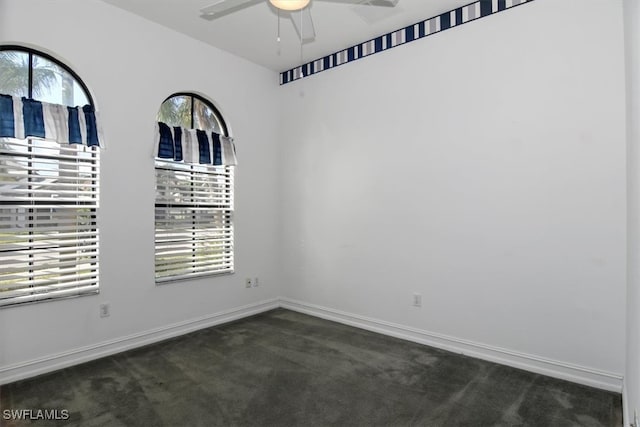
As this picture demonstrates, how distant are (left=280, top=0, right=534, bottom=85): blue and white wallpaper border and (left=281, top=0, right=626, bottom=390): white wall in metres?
0.08

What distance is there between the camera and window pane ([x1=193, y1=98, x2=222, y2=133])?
3.89 metres

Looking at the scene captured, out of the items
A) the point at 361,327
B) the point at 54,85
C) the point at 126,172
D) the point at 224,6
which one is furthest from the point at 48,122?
the point at 361,327

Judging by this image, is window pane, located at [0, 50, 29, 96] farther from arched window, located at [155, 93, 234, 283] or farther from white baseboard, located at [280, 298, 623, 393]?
white baseboard, located at [280, 298, 623, 393]

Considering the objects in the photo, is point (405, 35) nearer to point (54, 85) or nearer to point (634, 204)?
point (634, 204)

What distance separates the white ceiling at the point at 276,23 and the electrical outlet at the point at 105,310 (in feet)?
8.48

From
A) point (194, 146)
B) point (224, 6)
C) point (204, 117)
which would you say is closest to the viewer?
point (224, 6)

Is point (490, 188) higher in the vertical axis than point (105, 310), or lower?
higher

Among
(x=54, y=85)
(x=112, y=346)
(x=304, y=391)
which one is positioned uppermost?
(x=54, y=85)

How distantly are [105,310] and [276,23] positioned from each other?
302 cm

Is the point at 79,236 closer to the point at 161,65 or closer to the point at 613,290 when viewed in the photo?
the point at 161,65

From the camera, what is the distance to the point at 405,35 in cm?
348

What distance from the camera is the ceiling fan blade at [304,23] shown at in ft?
8.06

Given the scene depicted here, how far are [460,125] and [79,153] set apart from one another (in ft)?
10.7

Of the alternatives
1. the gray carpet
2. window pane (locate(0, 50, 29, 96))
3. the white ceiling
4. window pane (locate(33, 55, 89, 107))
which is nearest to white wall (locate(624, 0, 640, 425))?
the gray carpet
